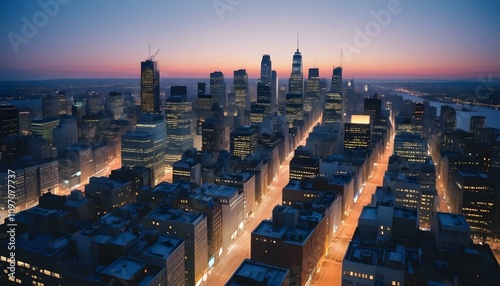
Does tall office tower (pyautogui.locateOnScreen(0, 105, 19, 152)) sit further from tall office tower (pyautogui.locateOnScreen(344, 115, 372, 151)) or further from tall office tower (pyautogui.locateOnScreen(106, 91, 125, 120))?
tall office tower (pyautogui.locateOnScreen(344, 115, 372, 151))

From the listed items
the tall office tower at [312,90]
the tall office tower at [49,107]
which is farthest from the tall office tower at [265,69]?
the tall office tower at [49,107]

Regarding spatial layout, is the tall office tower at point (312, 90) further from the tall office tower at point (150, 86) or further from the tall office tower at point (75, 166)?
the tall office tower at point (75, 166)

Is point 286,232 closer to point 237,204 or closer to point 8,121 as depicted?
point 237,204

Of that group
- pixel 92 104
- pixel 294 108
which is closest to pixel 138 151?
pixel 294 108

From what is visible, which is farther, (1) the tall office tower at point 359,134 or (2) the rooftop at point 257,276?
(1) the tall office tower at point 359,134

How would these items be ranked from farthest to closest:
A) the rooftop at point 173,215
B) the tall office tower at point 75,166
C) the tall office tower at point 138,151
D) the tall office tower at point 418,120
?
the tall office tower at point 418,120 < the tall office tower at point 138,151 < the tall office tower at point 75,166 < the rooftop at point 173,215

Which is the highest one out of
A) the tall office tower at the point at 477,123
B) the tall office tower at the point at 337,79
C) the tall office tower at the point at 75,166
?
the tall office tower at the point at 337,79
